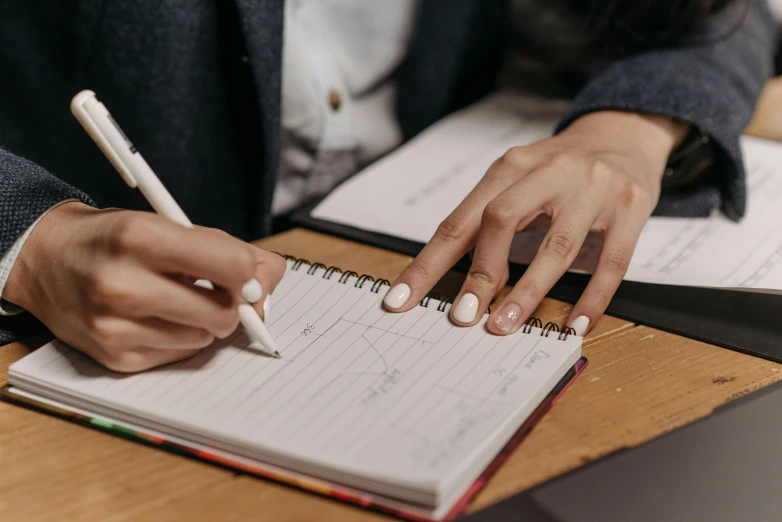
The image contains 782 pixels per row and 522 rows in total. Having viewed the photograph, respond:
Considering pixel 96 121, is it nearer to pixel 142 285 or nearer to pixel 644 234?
pixel 142 285

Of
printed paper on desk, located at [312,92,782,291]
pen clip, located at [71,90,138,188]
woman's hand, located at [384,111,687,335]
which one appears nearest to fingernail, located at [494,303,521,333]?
woman's hand, located at [384,111,687,335]

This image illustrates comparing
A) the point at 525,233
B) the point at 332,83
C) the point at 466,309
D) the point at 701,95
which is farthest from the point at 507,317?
the point at 332,83

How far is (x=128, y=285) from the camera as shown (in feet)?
1.25

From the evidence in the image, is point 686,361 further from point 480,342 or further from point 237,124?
point 237,124

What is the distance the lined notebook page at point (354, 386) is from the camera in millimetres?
357

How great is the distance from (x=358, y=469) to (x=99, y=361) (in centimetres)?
19

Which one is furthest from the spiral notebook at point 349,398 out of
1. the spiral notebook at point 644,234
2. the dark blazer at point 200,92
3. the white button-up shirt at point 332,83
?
the white button-up shirt at point 332,83

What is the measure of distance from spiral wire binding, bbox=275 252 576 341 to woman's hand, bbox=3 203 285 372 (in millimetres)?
91

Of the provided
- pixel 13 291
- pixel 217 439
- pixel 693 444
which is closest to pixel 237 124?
pixel 13 291

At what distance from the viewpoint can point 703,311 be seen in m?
0.52

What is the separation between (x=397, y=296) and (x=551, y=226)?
0.47ft

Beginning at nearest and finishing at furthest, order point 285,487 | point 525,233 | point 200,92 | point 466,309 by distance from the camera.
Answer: point 285,487, point 466,309, point 525,233, point 200,92

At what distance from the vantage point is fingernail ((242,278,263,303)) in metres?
0.41

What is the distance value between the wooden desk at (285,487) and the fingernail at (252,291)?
0.32ft
